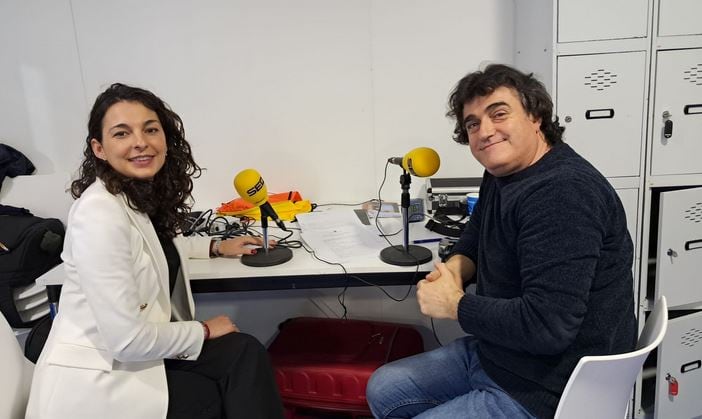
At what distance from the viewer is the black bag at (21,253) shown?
6.27 ft

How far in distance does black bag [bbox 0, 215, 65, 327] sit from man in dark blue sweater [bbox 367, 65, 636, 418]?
5.00ft

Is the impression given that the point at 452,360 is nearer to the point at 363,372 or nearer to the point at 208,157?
the point at 363,372

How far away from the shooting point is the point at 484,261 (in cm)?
124

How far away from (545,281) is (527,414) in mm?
334

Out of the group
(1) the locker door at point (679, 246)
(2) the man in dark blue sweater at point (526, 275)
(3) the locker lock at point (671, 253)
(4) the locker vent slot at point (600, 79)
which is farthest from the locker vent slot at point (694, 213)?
(2) the man in dark blue sweater at point (526, 275)

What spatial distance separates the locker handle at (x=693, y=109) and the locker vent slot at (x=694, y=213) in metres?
0.33

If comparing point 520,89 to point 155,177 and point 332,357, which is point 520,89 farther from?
point 332,357

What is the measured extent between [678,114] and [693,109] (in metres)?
0.05

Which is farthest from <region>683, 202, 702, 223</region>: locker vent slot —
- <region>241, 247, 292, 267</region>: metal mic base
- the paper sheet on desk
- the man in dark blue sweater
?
<region>241, 247, 292, 267</region>: metal mic base

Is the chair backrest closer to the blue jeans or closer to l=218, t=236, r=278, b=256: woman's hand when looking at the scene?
the blue jeans

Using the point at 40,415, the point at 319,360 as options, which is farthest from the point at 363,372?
the point at 40,415

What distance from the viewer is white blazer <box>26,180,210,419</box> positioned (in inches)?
45.1

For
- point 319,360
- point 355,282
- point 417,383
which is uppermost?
point 355,282

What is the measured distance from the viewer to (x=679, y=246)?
173 centimetres
